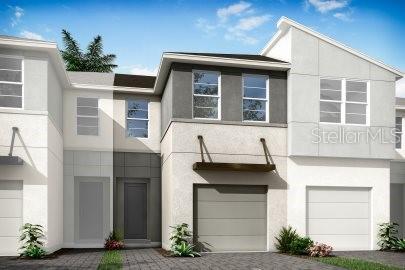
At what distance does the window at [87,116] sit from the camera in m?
19.2

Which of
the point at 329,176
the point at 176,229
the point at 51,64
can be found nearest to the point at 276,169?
the point at 329,176

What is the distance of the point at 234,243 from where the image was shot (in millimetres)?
15961

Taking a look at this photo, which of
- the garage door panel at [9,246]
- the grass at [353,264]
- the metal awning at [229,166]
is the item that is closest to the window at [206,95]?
the metal awning at [229,166]

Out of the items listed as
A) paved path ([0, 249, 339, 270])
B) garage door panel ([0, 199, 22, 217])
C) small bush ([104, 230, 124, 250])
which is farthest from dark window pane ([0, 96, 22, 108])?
small bush ([104, 230, 124, 250])

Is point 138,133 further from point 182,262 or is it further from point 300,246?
point 300,246

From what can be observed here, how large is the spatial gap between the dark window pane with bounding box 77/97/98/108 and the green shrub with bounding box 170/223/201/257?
7363 mm

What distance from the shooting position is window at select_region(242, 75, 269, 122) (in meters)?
16.7

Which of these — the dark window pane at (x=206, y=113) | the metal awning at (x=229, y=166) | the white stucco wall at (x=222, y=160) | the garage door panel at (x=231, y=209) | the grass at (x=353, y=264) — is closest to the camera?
the grass at (x=353, y=264)

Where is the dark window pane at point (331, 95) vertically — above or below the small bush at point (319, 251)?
above

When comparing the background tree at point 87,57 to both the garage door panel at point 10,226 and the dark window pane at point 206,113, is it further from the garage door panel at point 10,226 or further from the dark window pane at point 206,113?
the garage door panel at point 10,226

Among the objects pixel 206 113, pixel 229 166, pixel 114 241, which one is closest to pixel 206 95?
pixel 206 113

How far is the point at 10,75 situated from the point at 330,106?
11.9m

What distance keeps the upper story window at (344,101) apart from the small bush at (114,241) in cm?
965

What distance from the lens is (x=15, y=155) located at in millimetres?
14461
